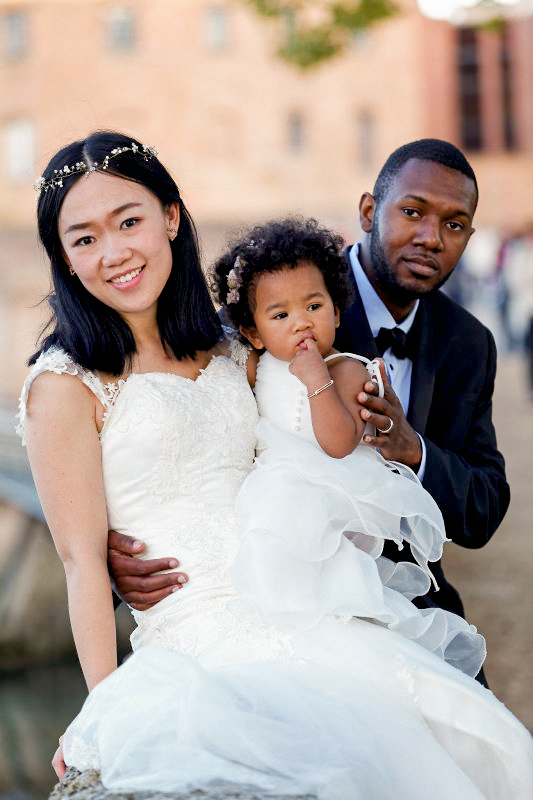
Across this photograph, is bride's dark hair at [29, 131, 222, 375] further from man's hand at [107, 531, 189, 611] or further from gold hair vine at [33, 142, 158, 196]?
man's hand at [107, 531, 189, 611]

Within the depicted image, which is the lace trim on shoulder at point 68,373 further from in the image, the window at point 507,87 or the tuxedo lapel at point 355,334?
the window at point 507,87

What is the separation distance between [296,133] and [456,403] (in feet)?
99.3

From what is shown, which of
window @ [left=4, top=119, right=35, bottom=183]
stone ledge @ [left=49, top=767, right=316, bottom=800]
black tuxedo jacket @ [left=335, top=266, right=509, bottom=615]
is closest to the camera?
stone ledge @ [left=49, top=767, right=316, bottom=800]

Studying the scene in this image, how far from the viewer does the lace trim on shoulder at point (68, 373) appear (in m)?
2.65

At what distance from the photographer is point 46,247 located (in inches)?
111

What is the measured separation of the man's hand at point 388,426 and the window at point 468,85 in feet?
116

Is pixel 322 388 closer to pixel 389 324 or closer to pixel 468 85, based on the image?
pixel 389 324

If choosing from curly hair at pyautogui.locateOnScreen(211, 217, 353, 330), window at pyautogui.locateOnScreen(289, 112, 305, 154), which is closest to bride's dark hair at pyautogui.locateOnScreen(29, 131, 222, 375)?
curly hair at pyautogui.locateOnScreen(211, 217, 353, 330)

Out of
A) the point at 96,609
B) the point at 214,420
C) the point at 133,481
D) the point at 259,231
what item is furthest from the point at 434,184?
the point at 96,609

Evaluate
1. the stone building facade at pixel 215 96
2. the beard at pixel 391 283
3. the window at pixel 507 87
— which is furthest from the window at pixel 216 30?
the beard at pixel 391 283

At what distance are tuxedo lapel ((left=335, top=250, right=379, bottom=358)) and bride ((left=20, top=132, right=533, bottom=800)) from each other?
0.30m

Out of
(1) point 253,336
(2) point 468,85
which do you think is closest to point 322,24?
(1) point 253,336

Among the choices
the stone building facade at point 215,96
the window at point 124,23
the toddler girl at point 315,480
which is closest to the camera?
the toddler girl at point 315,480

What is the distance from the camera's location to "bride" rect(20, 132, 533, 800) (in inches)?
83.6
